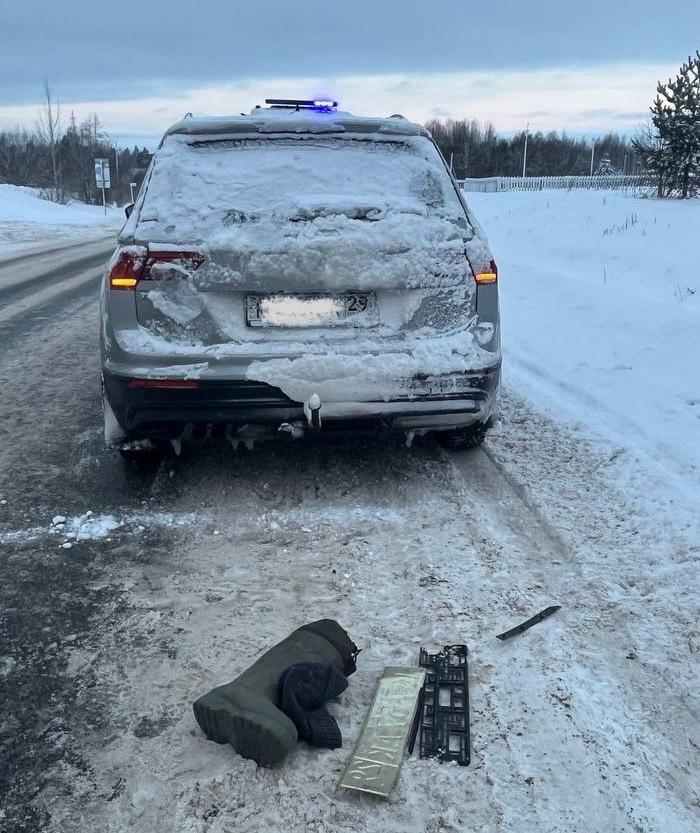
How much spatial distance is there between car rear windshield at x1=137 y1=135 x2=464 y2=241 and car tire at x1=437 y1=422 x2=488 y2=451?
3.72 ft

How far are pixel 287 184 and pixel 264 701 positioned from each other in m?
2.42

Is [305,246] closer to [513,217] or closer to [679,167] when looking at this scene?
[513,217]

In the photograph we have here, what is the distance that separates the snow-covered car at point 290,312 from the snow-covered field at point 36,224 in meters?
17.0

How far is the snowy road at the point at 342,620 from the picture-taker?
1873mm

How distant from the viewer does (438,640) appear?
2.51 m

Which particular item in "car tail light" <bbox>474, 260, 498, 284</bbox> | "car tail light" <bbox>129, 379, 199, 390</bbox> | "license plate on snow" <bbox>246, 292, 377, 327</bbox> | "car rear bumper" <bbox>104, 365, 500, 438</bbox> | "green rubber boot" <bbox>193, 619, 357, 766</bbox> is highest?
"car tail light" <bbox>474, 260, 498, 284</bbox>

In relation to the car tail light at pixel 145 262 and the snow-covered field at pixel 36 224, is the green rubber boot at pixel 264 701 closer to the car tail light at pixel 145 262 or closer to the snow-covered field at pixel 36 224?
the car tail light at pixel 145 262

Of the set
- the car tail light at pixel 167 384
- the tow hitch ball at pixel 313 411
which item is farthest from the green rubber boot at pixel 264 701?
the car tail light at pixel 167 384

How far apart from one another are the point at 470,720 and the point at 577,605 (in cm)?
76

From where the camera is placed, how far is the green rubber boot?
1.94 meters

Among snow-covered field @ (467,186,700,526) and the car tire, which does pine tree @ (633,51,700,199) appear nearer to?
snow-covered field @ (467,186,700,526)

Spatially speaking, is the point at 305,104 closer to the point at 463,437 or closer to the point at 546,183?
the point at 463,437

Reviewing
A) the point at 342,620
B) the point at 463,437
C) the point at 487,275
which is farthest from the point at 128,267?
the point at 463,437

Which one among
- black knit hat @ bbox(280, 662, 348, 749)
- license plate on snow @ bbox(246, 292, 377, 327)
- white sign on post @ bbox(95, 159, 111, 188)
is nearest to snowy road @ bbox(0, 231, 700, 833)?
black knit hat @ bbox(280, 662, 348, 749)
